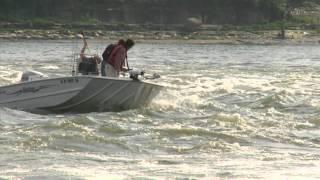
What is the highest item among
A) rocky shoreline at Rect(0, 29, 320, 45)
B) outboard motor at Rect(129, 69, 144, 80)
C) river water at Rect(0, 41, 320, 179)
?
outboard motor at Rect(129, 69, 144, 80)

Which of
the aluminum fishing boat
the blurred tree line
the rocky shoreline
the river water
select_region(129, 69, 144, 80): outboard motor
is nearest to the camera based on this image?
the river water

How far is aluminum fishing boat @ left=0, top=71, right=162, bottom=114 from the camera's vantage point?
65.9 ft

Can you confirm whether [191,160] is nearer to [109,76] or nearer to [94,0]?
[109,76]

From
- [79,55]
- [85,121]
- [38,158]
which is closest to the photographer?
[38,158]

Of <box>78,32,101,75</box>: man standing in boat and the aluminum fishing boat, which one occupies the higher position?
<box>78,32,101,75</box>: man standing in boat

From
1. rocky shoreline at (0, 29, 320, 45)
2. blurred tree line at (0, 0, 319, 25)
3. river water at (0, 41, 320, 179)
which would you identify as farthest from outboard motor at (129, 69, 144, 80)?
blurred tree line at (0, 0, 319, 25)

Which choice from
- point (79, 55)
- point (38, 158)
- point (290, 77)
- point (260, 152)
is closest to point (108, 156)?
point (38, 158)

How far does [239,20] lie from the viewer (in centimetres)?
14175

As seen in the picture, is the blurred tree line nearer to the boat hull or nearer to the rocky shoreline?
the rocky shoreline

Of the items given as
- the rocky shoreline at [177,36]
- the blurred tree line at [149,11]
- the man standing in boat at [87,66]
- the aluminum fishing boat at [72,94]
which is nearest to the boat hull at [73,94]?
the aluminum fishing boat at [72,94]

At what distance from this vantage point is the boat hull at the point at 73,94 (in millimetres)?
20094

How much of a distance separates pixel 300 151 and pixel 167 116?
604cm

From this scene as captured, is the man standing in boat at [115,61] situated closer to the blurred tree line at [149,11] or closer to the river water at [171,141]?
the river water at [171,141]

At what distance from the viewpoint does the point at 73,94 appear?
66.3 feet
